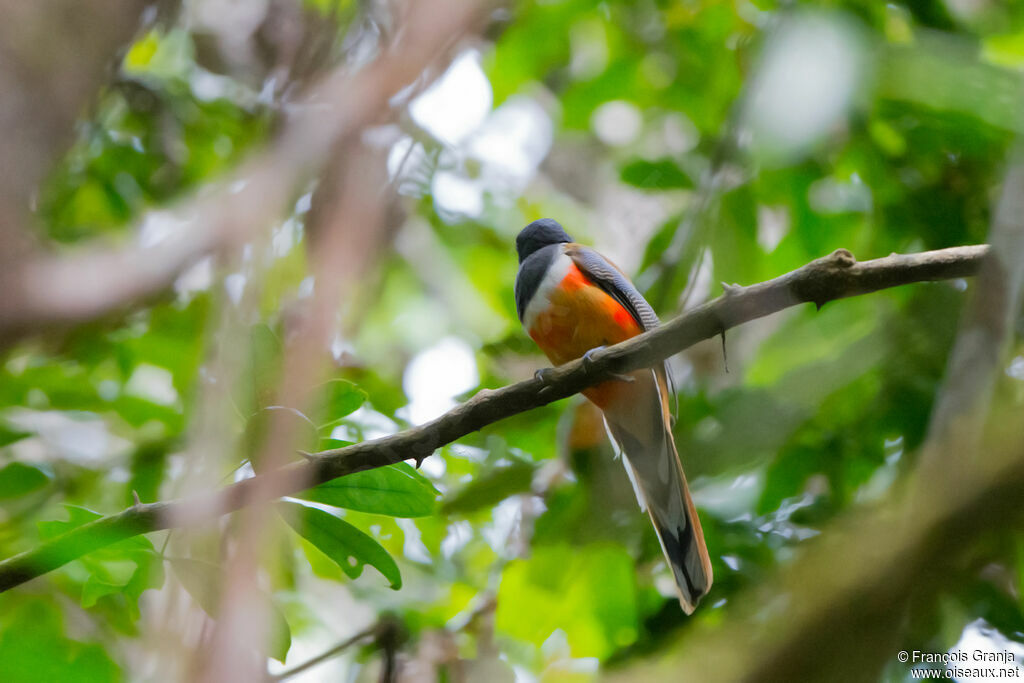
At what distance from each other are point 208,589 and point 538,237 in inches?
88.2

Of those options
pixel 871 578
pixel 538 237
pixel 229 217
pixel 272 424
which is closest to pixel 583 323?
pixel 538 237

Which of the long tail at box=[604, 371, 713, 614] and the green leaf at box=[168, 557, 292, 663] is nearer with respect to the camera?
the green leaf at box=[168, 557, 292, 663]

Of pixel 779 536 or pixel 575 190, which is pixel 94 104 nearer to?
pixel 779 536

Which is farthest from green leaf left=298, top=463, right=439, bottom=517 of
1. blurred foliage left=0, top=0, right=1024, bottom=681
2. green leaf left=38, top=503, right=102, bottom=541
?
green leaf left=38, top=503, right=102, bottom=541

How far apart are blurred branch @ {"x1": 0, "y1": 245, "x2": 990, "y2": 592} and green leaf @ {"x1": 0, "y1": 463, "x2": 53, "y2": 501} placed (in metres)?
0.95

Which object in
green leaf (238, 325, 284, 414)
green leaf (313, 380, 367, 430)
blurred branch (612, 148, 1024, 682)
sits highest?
blurred branch (612, 148, 1024, 682)

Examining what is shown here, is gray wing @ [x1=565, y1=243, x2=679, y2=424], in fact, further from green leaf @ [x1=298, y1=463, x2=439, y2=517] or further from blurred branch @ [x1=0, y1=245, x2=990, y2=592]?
green leaf @ [x1=298, y1=463, x2=439, y2=517]

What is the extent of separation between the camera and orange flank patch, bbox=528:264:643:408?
294 cm

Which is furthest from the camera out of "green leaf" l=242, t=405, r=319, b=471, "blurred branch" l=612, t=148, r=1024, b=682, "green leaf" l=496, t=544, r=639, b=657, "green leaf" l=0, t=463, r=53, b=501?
"green leaf" l=496, t=544, r=639, b=657

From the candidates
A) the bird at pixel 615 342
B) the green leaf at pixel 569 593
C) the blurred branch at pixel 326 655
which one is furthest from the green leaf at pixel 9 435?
the bird at pixel 615 342

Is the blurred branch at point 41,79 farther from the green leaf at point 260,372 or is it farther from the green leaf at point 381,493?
the green leaf at point 381,493

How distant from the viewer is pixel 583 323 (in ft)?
9.63

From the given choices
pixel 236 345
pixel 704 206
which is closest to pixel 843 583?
pixel 236 345

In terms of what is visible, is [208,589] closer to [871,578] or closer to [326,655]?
[326,655]
